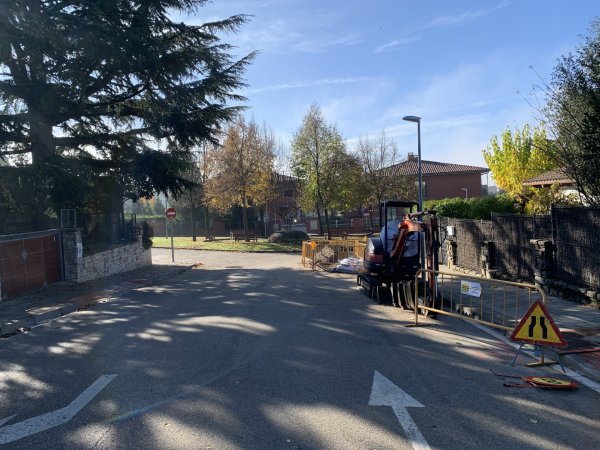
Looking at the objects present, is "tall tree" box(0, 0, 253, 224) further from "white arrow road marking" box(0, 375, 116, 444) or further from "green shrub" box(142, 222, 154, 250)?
"white arrow road marking" box(0, 375, 116, 444)

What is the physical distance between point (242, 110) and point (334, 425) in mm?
21375

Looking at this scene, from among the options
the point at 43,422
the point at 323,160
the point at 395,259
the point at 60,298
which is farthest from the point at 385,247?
the point at 323,160

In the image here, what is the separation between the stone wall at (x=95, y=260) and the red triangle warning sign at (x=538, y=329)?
16.1 m

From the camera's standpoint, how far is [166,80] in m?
22.1

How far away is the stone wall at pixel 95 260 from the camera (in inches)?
723

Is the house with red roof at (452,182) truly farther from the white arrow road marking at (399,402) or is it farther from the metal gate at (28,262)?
the white arrow road marking at (399,402)

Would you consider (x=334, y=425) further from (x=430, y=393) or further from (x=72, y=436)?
(x=72, y=436)

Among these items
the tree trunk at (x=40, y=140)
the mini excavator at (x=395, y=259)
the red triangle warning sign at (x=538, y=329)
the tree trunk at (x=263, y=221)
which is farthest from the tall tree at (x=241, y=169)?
the red triangle warning sign at (x=538, y=329)

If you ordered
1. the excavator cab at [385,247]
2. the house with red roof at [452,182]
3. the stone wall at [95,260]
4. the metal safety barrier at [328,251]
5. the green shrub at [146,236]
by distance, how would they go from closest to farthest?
the excavator cab at [385,247] → the stone wall at [95,260] → the metal safety barrier at [328,251] → the green shrub at [146,236] → the house with red roof at [452,182]

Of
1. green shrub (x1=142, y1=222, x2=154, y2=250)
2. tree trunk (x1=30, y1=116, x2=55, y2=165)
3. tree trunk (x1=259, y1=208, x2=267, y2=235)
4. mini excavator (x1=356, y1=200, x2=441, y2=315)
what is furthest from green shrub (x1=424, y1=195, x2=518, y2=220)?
tree trunk (x1=259, y1=208, x2=267, y2=235)

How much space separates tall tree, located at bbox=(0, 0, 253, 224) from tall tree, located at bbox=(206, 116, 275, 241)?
17.1m

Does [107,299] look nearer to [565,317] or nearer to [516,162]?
[565,317]

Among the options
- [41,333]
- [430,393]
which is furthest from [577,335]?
[41,333]

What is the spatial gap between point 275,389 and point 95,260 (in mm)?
16380
